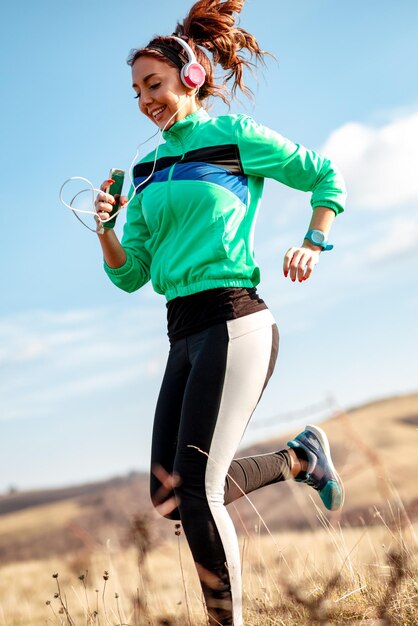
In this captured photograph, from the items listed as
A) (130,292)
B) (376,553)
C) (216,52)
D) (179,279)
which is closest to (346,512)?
(376,553)

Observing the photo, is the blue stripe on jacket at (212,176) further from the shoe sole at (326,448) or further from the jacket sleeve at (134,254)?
the shoe sole at (326,448)

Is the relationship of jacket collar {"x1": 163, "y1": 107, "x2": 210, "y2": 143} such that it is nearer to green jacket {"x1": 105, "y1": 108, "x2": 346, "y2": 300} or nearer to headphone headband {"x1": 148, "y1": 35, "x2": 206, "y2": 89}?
green jacket {"x1": 105, "y1": 108, "x2": 346, "y2": 300}

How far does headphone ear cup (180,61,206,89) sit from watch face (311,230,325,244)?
31.4 inches

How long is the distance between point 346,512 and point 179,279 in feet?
3.44

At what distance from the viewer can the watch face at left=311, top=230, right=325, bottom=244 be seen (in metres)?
Result: 3.02

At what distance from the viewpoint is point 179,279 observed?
9.66 ft

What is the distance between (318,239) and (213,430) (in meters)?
0.83

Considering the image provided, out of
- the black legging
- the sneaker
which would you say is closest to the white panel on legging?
the black legging

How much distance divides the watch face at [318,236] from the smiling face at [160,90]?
0.75 meters

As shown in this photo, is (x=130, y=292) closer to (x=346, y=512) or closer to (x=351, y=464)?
(x=346, y=512)

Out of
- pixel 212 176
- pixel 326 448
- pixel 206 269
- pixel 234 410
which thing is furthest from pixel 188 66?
pixel 326 448

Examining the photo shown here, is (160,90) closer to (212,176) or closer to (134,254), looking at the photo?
(212,176)

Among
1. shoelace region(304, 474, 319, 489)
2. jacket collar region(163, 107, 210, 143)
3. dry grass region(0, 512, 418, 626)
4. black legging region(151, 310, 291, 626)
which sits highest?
jacket collar region(163, 107, 210, 143)

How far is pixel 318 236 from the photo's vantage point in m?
3.03
